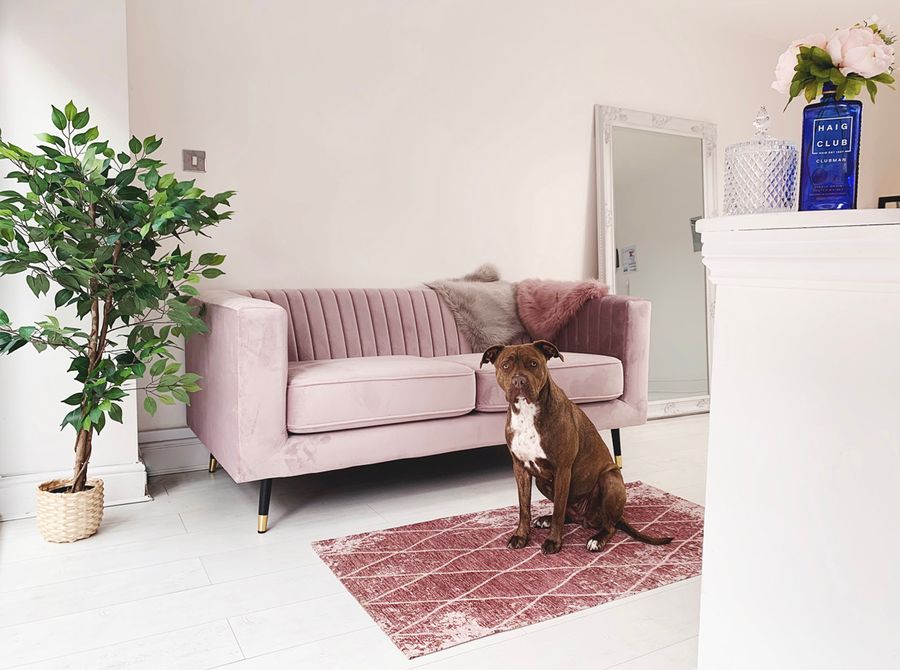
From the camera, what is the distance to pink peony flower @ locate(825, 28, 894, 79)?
0.88 m

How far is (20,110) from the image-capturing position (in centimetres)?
237

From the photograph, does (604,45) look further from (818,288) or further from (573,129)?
(818,288)

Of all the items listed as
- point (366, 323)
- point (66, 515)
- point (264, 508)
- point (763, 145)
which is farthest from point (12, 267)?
point (763, 145)

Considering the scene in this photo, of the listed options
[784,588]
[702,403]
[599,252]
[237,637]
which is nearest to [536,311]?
[599,252]

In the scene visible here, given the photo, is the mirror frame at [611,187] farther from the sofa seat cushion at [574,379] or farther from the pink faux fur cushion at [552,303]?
the sofa seat cushion at [574,379]

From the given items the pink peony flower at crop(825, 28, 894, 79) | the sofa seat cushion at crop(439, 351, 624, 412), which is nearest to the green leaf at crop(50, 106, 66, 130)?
the sofa seat cushion at crop(439, 351, 624, 412)

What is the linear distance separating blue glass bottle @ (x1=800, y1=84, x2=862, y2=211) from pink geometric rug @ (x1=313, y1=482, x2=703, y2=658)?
1184 mm

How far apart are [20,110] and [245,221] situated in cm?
99

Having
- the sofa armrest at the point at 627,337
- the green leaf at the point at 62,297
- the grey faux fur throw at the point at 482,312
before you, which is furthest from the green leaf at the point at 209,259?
the sofa armrest at the point at 627,337

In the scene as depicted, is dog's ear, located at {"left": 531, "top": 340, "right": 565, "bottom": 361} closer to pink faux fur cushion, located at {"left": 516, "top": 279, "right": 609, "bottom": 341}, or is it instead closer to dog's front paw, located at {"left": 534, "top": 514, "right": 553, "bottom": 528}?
dog's front paw, located at {"left": 534, "top": 514, "right": 553, "bottom": 528}

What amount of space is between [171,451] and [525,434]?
1778 millimetres

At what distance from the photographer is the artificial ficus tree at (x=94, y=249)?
6.83 ft

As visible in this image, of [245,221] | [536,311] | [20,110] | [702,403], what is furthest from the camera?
[702,403]

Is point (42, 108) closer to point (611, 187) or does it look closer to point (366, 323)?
point (366, 323)
